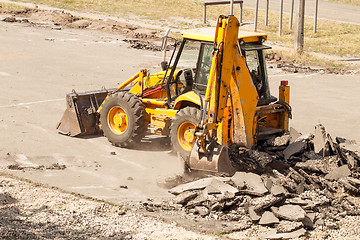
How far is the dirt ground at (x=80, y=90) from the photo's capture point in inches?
451

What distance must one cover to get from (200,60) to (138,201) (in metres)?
3.41

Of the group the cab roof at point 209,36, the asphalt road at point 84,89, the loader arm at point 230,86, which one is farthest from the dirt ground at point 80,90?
the cab roof at point 209,36

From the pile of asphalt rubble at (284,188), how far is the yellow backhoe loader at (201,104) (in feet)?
1.54

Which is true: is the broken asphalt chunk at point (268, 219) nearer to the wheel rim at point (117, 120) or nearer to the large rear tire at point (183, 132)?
the large rear tire at point (183, 132)

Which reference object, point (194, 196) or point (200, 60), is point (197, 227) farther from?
point (200, 60)

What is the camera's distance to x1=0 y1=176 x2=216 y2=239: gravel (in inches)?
346

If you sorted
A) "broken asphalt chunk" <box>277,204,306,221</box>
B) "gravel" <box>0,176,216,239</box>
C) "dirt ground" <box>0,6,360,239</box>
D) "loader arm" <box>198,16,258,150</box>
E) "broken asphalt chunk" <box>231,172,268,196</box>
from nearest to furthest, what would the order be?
1. "gravel" <box>0,176,216,239</box>
2. "broken asphalt chunk" <box>277,204,306,221</box>
3. "broken asphalt chunk" <box>231,172,268,196</box>
4. "loader arm" <box>198,16,258,150</box>
5. "dirt ground" <box>0,6,360,239</box>

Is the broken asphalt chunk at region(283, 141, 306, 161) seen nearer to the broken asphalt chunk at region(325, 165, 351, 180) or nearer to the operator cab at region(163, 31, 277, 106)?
the broken asphalt chunk at region(325, 165, 351, 180)

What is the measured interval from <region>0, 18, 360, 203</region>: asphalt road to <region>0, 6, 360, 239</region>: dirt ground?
0.06ft

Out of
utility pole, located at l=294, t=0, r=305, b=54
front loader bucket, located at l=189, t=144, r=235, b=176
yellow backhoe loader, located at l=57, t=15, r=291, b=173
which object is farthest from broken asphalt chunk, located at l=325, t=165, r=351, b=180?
utility pole, located at l=294, t=0, r=305, b=54

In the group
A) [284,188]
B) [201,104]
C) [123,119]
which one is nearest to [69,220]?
[284,188]

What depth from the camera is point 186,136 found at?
12156 millimetres

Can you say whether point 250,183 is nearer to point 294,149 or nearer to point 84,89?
point 294,149

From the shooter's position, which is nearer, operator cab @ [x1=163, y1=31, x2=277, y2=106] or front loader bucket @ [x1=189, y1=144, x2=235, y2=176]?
front loader bucket @ [x1=189, y1=144, x2=235, y2=176]
